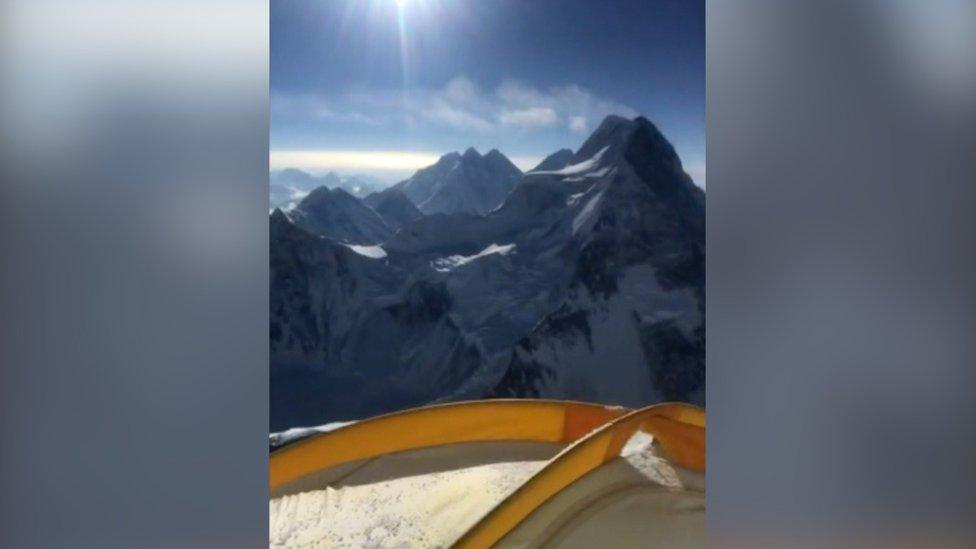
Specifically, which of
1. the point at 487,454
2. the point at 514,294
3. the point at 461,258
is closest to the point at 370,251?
the point at 461,258

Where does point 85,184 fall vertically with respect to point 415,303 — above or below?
above

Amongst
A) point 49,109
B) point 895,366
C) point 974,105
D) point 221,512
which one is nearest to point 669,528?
point 895,366

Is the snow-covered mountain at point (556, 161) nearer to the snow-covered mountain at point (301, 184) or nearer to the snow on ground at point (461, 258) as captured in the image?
the snow on ground at point (461, 258)

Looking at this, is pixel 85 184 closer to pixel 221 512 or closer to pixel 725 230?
pixel 221 512

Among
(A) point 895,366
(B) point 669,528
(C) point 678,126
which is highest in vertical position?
(C) point 678,126

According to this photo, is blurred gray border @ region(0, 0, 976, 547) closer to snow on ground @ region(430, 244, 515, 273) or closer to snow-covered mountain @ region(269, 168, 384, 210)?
snow-covered mountain @ region(269, 168, 384, 210)

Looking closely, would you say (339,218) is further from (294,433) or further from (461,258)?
(294,433)

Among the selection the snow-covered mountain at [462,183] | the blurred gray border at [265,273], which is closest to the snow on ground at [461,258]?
the snow-covered mountain at [462,183]
